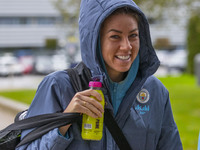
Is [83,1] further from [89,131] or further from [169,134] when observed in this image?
[169,134]

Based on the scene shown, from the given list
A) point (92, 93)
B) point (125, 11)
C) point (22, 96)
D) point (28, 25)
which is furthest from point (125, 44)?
point (28, 25)

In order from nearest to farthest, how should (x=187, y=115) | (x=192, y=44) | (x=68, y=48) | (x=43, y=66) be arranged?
1. (x=187, y=115)
2. (x=68, y=48)
3. (x=192, y=44)
4. (x=43, y=66)

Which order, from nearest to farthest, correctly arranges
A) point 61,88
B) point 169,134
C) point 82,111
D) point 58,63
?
1. point 82,111
2. point 61,88
3. point 169,134
4. point 58,63

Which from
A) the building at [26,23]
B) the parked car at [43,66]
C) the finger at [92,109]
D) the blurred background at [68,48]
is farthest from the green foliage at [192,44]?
the building at [26,23]

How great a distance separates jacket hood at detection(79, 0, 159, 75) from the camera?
188cm

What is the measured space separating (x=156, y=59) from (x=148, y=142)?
481mm

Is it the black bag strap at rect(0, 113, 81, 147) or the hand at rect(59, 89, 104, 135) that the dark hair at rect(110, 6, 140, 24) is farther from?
the black bag strap at rect(0, 113, 81, 147)

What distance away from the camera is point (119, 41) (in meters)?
1.91

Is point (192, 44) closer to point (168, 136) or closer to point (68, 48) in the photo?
point (68, 48)

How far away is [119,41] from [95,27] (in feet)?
0.48

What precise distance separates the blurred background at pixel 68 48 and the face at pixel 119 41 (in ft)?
2.38

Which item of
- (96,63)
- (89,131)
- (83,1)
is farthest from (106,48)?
(89,131)

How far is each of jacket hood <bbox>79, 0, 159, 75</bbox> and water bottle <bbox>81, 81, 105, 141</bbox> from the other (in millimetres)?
145

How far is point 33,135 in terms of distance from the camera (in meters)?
1.88
